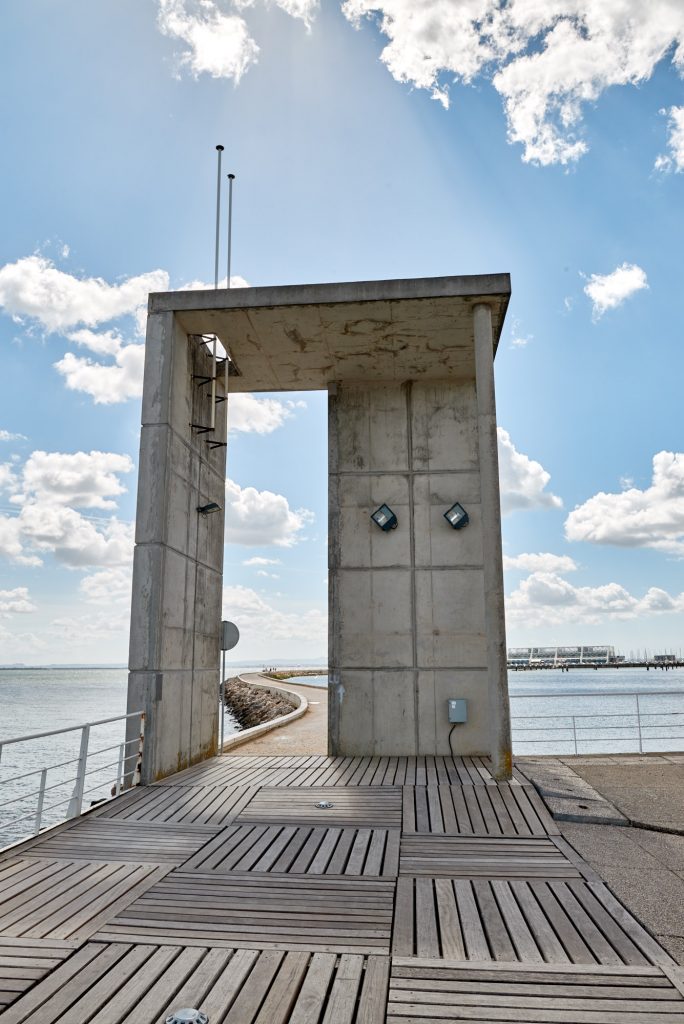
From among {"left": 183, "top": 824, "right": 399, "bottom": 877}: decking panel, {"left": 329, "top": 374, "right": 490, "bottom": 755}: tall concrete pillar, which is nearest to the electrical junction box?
{"left": 329, "top": 374, "right": 490, "bottom": 755}: tall concrete pillar

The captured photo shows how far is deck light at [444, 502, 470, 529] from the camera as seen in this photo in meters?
8.22

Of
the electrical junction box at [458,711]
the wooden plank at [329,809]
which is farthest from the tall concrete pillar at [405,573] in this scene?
the wooden plank at [329,809]

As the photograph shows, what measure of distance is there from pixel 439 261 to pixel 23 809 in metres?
13.0

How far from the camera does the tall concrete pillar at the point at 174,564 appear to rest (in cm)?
647

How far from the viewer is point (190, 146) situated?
7816 millimetres

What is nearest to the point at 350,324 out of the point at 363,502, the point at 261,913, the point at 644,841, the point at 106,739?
the point at 363,502

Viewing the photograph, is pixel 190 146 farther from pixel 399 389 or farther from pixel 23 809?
pixel 23 809

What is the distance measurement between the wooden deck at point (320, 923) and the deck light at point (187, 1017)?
0.16ft

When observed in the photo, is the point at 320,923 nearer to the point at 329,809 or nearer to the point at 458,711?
the point at 329,809

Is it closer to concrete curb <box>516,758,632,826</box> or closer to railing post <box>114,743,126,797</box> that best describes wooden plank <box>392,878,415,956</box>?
concrete curb <box>516,758,632,826</box>

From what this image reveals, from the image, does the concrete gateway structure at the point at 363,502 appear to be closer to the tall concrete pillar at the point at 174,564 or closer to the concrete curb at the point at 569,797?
the tall concrete pillar at the point at 174,564

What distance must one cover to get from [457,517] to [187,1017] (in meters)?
6.56

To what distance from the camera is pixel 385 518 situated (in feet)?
27.3

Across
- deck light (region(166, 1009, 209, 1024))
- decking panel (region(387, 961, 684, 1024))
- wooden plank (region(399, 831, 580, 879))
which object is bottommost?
wooden plank (region(399, 831, 580, 879))
